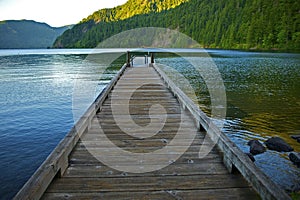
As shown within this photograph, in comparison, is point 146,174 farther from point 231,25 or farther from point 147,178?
point 231,25

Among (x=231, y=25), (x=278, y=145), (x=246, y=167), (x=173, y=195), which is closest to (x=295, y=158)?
(x=278, y=145)

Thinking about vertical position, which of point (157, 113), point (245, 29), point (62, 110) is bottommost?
point (62, 110)

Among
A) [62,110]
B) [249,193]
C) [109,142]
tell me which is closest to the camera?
[249,193]

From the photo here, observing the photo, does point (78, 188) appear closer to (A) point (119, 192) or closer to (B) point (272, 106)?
(A) point (119, 192)

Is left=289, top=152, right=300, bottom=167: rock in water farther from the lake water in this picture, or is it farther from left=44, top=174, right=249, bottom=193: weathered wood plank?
left=44, top=174, right=249, bottom=193: weathered wood plank

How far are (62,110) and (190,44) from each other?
A: 128 m

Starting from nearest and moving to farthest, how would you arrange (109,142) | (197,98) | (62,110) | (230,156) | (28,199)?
1. (28,199)
2. (230,156)
3. (109,142)
4. (62,110)
5. (197,98)

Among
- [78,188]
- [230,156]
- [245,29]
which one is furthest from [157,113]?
[245,29]

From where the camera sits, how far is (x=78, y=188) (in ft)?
10.6

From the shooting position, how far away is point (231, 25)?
11125cm

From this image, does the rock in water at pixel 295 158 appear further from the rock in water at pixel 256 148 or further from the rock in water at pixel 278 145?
the rock in water at pixel 256 148

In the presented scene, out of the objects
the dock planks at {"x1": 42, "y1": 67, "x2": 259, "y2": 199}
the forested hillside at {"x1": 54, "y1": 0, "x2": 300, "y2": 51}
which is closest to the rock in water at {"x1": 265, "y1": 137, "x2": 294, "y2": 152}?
the dock planks at {"x1": 42, "y1": 67, "x2": 259, "y2": 199}

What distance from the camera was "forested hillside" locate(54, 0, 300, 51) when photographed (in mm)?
84188

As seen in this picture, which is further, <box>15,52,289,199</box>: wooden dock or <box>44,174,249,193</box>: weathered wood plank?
<box>44,174,249,193</box>: weathered wood plank
